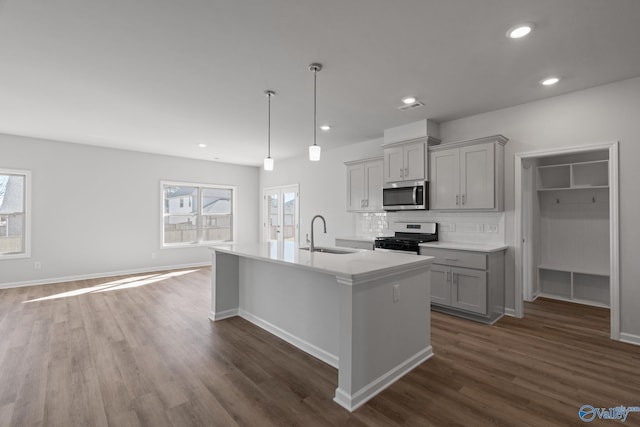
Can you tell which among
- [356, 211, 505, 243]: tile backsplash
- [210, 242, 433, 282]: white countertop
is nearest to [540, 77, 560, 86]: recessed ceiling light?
[356, 211, 505, 243]: tile backsplash

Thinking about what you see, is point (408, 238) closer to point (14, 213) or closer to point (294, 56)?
point (294, 56)

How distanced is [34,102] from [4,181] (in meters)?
2.63

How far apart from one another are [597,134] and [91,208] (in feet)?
26.4

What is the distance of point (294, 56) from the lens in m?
2.69

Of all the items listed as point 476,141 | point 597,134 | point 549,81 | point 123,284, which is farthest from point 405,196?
point 123,284

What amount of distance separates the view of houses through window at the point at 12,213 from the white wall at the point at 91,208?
176mm

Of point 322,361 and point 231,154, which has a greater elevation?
point 231,154

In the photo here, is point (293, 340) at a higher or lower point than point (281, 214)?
lower

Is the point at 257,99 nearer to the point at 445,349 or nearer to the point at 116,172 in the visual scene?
the point at 445,349

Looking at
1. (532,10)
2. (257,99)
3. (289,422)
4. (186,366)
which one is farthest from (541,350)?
(257,99)

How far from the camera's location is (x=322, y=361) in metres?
2.63

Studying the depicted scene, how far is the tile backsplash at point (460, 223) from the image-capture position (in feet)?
13.0

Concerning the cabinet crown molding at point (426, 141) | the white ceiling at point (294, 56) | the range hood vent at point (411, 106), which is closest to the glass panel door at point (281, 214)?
the white ceiling at point (294, 56)

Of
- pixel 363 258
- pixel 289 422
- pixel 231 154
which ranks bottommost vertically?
pixel 289 422
